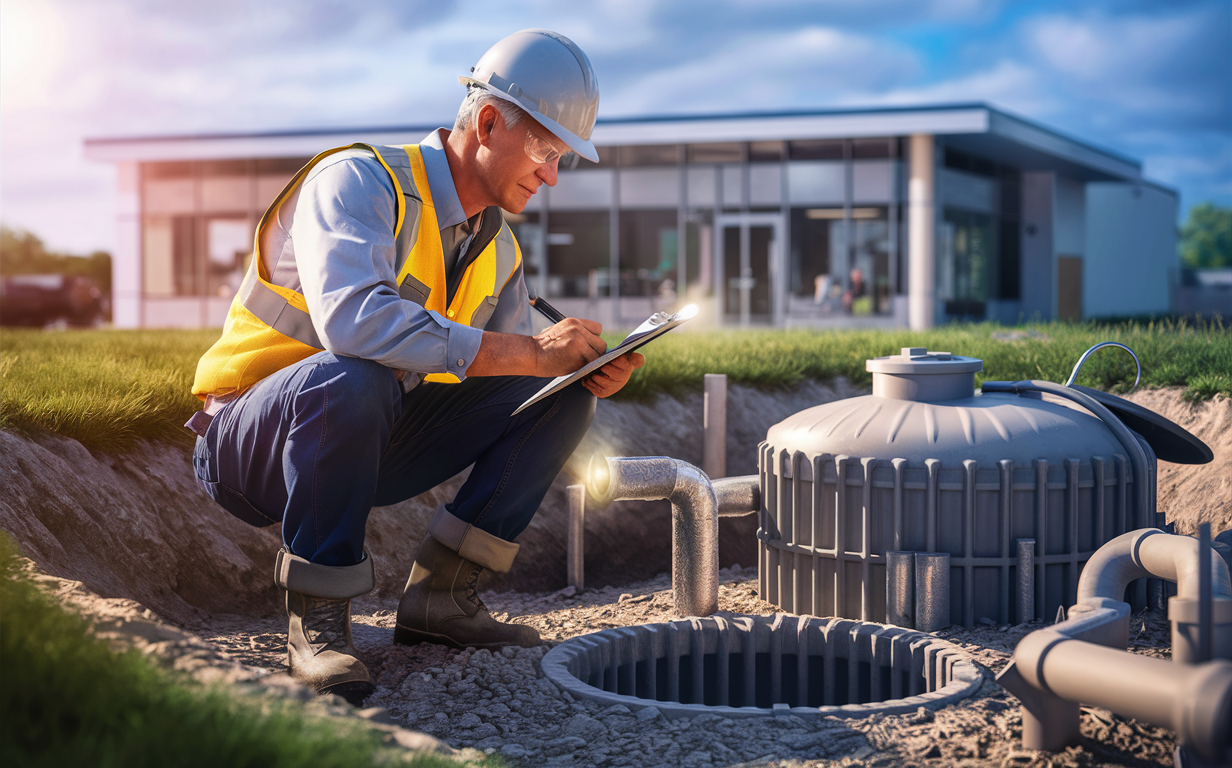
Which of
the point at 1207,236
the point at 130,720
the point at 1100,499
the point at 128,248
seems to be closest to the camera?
the point at 130,720

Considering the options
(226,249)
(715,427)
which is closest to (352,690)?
(715,427)

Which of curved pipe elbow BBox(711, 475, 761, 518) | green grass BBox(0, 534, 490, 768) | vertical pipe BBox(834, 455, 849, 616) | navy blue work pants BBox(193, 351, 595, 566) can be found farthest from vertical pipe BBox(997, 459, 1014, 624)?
green grass BBox(0, 534, 490, 768)

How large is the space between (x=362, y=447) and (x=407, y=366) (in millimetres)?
259

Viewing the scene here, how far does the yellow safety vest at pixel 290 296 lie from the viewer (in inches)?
124

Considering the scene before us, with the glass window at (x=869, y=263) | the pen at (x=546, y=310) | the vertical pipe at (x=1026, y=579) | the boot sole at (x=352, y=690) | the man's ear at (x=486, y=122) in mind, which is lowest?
the boot sole at (x=352, y=690)

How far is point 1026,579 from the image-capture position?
3760 millimetres

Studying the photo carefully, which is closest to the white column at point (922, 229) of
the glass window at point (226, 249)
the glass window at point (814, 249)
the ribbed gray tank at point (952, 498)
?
the glass window at point (814, 249)

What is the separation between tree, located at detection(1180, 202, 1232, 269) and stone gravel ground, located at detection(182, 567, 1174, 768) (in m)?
105

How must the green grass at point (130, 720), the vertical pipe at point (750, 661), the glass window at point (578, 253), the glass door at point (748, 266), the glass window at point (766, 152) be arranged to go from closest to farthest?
the green grass at point (130, 720) < the vertical pipe at point (750, 661) < the glass window at point (766, 152) < the glass door at point (748, 266) < the glass window at point (578, 253)

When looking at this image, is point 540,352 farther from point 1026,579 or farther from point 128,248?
point 128,248

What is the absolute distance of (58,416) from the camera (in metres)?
4.21

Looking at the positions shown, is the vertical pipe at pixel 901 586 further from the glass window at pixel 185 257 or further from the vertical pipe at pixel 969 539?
the glass window at pixel 185 257

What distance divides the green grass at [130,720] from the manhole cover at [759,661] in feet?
5.31

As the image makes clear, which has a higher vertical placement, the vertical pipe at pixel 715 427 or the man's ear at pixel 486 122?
the man's ear at pixel 486 122
